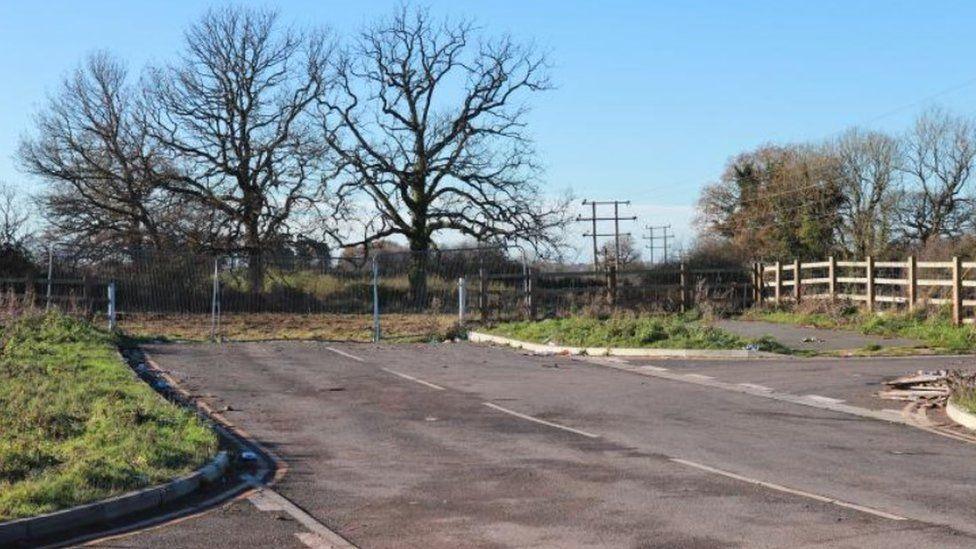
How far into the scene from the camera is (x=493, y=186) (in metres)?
49.6

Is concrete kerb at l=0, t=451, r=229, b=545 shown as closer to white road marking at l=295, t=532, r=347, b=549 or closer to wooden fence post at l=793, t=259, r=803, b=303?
white road marking at l=295, t=532, r=347, b=549

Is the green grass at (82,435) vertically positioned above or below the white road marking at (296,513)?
above

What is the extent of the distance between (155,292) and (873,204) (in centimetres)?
4506

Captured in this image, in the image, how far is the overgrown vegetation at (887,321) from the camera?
2420 cm

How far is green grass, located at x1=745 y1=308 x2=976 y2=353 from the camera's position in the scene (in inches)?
945

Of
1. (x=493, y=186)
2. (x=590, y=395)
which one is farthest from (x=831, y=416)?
(x=493, y=186)

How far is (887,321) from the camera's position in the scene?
2777 centimetres

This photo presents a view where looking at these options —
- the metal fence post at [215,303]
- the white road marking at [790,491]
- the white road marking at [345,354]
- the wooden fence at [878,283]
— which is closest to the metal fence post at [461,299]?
the white road marking at [345,354]

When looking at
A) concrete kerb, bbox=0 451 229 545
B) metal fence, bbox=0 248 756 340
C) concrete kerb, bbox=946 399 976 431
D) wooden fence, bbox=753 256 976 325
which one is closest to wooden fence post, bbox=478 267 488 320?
metal fence, bbox=0 248 756 340

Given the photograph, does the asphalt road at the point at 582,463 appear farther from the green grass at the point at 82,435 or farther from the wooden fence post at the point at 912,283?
the wooden fence post at the point at 912,283

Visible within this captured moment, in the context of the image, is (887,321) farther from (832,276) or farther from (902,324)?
(832,276)

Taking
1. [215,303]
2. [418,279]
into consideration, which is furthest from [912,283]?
[215,303]

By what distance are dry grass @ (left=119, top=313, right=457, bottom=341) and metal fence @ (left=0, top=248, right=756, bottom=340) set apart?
0.15 feet

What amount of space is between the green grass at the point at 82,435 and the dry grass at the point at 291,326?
475 inches
